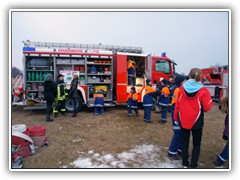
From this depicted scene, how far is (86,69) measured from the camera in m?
7.61

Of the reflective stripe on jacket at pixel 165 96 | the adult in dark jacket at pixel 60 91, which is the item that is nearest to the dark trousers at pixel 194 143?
the reflective stripe on jacket at pixel 165 96

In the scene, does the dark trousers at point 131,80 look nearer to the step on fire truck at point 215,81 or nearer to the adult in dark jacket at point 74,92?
the adult in dark jacket at point 74,92

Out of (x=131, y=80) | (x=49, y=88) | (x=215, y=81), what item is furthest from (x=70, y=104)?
(x=215, y=81)

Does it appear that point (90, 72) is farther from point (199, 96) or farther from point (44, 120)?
point (199, 96)

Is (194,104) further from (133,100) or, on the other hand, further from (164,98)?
(133,100)

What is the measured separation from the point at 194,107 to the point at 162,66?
232 inches

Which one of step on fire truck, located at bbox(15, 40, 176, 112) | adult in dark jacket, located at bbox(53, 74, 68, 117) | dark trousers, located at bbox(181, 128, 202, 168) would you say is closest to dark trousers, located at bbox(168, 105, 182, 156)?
dark trousers, located at bbox(181, 128, 202, 168)

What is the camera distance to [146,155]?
371 centimetres

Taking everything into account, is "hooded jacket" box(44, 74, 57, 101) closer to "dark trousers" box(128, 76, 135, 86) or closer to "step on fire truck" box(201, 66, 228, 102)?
"dark trousers" box(128, 76, 135, 86)

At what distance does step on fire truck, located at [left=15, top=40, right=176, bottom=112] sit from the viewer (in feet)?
23.2
